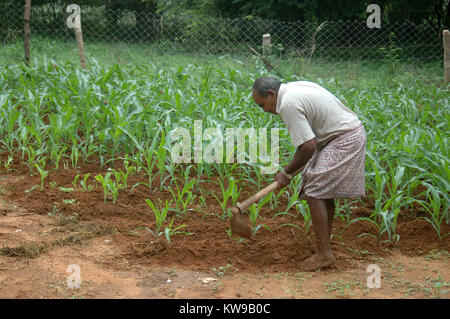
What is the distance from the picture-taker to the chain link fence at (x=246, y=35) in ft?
34.9

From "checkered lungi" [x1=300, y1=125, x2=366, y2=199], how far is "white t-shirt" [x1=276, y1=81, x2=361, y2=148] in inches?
2.6

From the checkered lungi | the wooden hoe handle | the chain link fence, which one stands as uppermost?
the chain link fence

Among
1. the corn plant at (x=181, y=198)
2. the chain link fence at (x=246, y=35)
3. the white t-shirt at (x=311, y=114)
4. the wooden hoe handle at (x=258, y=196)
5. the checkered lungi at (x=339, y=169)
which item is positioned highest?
the chain link fence at (x=246, y=35)

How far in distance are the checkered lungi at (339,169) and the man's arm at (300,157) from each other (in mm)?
132

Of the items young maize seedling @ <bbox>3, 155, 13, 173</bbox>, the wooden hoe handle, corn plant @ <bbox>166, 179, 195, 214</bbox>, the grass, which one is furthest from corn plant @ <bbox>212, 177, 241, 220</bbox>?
young maize seedling @ <bbox>3, 155, 13, 173</bbox>

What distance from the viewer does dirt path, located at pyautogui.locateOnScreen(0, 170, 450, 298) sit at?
324 centimetres

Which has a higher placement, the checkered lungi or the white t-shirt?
the white t-shirt

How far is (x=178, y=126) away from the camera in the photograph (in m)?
5.30

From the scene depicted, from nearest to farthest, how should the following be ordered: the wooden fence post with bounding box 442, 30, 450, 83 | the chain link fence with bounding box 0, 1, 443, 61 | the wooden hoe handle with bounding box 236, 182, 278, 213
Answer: the wooden hoe handle with bounding box 236, 182, 278, 213 < the wooden fence post with bounding box 442, 30, 450, 83 < the chain link fence with bounding box 0, 1, 443, 61

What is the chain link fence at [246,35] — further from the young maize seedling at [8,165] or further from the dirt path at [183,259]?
the dirt path at [183,259]

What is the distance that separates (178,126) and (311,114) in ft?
7.17

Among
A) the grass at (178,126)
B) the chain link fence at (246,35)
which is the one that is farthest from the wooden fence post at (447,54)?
the chain link fence at (246,35)

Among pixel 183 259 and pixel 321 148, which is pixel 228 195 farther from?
pixel 321 148

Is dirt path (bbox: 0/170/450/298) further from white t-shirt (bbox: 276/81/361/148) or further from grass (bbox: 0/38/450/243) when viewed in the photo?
white t-shirt (bbox: 276/81/361/148)
